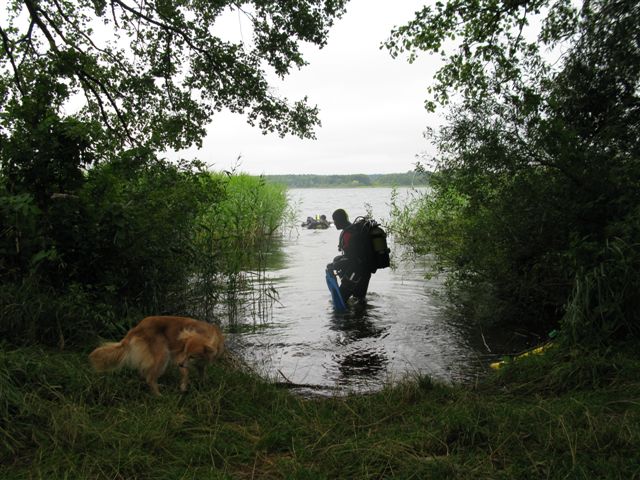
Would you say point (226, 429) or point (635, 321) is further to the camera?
point (635, 321)

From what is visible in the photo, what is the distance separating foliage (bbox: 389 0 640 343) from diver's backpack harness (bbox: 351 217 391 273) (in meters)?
1.22

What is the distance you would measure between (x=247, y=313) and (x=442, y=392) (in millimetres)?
5481

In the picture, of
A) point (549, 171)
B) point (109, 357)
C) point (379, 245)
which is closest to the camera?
point (109, 357)

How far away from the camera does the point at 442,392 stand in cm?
461

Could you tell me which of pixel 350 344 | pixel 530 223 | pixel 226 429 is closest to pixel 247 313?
pixel 350 344

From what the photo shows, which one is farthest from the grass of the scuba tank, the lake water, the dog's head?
the scuba tank

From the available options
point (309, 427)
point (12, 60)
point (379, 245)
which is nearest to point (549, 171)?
point (379, 245)

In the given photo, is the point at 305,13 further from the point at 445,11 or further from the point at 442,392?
the point at 442,392

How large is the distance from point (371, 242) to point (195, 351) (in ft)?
18.2

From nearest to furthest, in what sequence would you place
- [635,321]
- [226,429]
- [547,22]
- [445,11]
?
[226,429] → [635,321] → [547,22] → [445,11]

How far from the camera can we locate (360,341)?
7.77 meters

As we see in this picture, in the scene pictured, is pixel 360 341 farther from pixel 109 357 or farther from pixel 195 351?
pixel 109 357

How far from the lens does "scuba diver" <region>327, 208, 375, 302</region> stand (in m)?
9.77

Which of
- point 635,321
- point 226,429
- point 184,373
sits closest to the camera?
point 226,429
